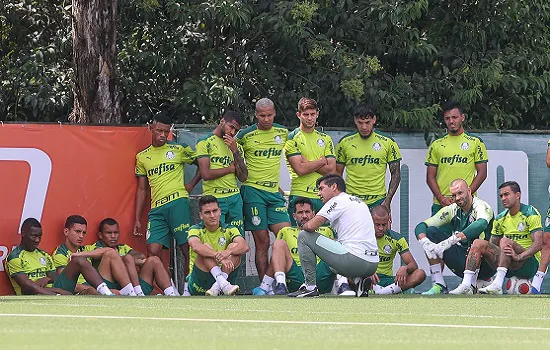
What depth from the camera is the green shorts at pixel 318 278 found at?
1484 cm

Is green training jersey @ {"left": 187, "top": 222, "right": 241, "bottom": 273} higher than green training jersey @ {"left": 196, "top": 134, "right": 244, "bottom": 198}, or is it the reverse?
green training jersey @ {"left": 196, "top": 134, "right": 244, "bottom": 198}

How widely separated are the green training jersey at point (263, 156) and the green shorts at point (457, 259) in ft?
6.62

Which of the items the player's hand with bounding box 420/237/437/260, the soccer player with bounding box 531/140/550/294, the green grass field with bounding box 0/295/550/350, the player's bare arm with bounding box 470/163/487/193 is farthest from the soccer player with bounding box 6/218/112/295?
the soccer player with bounding box 531/140/550/294

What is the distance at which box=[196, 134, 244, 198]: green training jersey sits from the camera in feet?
50.7

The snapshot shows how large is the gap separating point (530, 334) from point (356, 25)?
10.9 metres

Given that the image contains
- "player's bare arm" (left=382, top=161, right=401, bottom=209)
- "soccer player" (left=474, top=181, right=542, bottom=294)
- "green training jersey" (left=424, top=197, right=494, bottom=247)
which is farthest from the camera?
"player's bare arm" (left=382, top=161, right=401, bottom=209)

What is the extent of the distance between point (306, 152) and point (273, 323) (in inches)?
262

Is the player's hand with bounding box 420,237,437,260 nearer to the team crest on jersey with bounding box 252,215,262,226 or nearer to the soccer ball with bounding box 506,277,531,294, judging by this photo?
the soccer ball with bounding box 506,277,531,294

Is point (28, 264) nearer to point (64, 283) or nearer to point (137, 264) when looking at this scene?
point (64, 283)

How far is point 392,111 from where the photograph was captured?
59.1 feet

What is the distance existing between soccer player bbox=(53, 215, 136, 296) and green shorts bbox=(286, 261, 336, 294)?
1.83 meters

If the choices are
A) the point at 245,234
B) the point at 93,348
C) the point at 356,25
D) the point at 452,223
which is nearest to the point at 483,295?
the point at 452,223

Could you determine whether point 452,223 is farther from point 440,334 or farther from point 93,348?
point 93,348

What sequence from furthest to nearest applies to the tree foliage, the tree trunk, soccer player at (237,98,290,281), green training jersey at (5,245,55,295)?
1. the tree foliage
2. the tree trunk
3. soccer player at (237,98,290,281)
4. green training jersey at (5,245,55,295)
